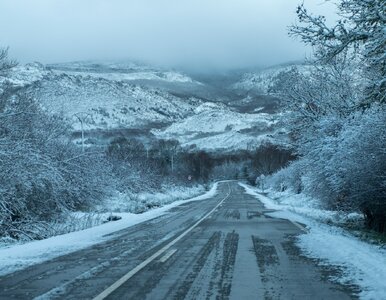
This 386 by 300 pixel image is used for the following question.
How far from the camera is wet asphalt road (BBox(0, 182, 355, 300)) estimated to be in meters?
7.28

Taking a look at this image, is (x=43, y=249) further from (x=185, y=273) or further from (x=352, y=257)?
(x=352, y=257)

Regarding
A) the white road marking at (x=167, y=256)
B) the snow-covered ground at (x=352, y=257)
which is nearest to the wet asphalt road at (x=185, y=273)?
the white road marking at (x=167, y=256)

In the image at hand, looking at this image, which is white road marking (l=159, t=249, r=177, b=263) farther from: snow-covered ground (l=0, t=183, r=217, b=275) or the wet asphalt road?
snow-covered ground (l=0, t=183, r=217, b=275)

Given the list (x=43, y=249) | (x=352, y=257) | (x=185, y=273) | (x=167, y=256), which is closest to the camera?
(x=185, y=273)

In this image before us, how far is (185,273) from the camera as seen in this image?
A: 880 cm

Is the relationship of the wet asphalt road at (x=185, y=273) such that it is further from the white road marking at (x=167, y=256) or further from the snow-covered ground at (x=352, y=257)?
the snow-covered ground at (x=352, y=257)

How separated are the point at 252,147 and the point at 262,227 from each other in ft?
592

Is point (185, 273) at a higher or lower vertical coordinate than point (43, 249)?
higher

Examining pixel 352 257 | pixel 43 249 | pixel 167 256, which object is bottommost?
pixel 43 249

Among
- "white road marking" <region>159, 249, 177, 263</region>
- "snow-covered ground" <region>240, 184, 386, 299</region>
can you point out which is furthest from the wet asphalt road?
"snow-covered ground" <region>240, 184, 386, 299</region>

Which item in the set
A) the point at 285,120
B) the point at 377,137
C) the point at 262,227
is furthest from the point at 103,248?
the point at 285,120

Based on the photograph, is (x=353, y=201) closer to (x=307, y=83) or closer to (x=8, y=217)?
(x=307, y=83)

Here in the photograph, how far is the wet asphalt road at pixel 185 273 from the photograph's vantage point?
A: 7277 mm

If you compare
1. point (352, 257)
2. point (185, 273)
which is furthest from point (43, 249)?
point (352, 257)
